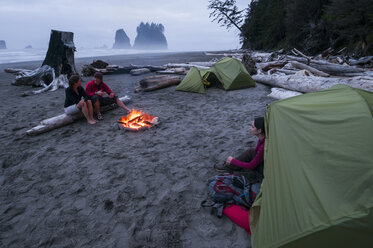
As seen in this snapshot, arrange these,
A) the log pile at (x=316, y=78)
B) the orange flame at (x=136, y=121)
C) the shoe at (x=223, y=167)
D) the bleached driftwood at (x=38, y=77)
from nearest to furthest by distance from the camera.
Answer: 1. the shoe at (x=223, y=167)
2. the orange flame at (x=136, y=121)
3. the log pile at (x=316, y=78)
4. the bleached driftwood at (x=38, y=77)

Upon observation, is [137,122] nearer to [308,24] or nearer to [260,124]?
[260,124]

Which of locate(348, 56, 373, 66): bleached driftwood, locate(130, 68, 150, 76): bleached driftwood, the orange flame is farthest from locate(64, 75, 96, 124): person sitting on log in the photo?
locate(348, 56, 373, 66): bleached driftwood

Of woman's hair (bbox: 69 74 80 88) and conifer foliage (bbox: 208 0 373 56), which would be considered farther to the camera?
conifer foliage (bbox: 208 0 373 56)

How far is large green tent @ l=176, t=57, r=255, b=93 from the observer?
935 centimetres

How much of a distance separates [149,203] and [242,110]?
Result: 4.89 m

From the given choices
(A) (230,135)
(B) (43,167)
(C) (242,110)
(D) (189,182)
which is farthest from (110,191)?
(C) (242,110)

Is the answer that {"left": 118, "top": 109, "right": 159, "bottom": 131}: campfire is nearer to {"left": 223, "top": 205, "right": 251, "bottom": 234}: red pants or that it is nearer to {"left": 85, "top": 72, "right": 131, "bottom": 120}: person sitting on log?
{"left": 85, "top": 72, "right": 131, "bottom": 120}: person sitting on log

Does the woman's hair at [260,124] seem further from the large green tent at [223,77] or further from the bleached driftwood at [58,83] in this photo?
A: the bleached driftwood at [58,83]

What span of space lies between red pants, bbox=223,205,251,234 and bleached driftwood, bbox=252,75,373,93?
264 inches

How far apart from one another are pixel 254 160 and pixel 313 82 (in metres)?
6.38

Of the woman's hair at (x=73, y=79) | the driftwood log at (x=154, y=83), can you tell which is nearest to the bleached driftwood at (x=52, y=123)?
the woman's hair at (x=73, y=79)

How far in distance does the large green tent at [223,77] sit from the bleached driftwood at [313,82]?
1345mm

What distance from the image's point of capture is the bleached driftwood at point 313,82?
22.2ft

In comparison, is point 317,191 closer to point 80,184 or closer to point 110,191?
point 110,191
